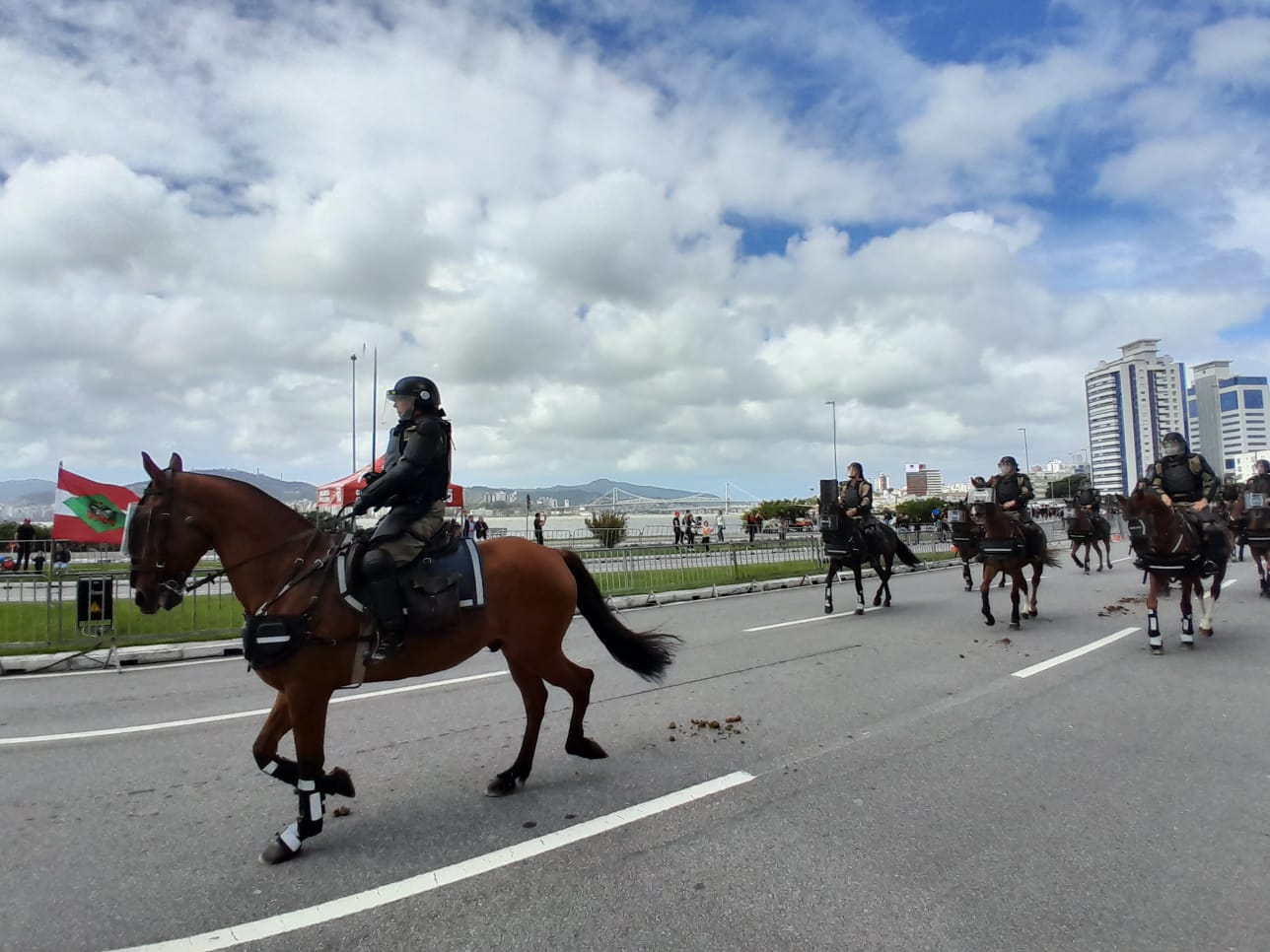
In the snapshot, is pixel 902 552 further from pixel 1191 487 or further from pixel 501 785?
pixel 501 785

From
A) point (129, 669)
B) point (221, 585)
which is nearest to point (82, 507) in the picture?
point (221, 585)

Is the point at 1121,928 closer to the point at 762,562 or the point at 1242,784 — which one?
the point at 1242,784

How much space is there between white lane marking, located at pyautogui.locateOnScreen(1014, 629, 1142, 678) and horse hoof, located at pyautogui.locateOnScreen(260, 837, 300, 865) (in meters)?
6.64

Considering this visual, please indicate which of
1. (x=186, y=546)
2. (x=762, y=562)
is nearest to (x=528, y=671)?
(x=186, y=546)

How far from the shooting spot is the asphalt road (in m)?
2.90

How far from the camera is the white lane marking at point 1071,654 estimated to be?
722 cm

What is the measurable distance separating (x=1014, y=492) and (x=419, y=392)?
982 cm

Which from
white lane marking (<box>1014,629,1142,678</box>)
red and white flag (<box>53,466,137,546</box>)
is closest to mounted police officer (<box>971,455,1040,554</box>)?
white lane marking (<box>1014,629,1142,678</box>)

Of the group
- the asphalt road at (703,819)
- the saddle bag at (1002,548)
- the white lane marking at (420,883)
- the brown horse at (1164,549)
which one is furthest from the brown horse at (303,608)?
the saddle bag at (1002,548)

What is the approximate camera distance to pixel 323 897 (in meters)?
3.14

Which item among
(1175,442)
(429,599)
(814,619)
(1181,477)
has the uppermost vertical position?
(1175,442)

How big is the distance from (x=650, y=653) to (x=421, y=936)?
8.19ft

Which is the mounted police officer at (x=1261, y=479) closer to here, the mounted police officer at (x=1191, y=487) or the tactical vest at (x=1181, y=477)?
the mounted police officer at (x=1191, y=487)

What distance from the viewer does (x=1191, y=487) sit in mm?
9008
